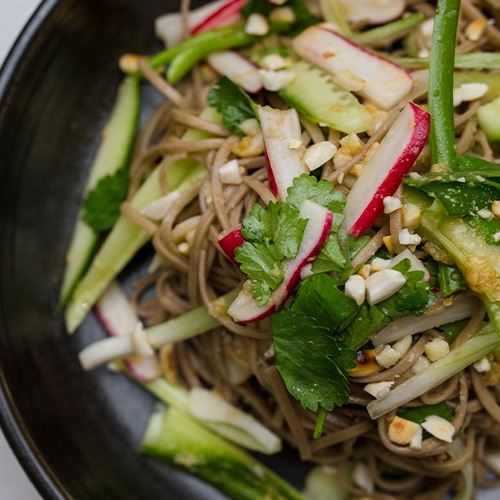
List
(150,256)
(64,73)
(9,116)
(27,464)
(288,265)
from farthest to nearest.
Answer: (150,256) → (64,73) → (9,116) → (27,464) → (288,265)

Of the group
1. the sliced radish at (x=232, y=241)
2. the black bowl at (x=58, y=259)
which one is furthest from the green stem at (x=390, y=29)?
the sliced radish at (x=232, y=241)

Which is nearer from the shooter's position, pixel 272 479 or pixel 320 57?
pixel 320 57

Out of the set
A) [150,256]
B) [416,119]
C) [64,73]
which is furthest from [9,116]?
[416,119]

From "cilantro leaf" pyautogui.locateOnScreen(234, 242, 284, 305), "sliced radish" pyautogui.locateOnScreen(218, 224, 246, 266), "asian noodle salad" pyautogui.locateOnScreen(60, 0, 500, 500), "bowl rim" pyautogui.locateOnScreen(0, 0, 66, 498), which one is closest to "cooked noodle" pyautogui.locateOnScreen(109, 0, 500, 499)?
"asian noodle salad" pyautogui.locateOnScreen(60, 0, 500, 500)

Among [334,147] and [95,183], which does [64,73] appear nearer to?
[95,183]

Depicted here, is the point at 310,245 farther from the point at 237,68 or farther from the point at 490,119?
the point at 237,68

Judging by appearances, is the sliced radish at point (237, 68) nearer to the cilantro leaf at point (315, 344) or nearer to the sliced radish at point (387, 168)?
the sliced radish at point (387, 168)

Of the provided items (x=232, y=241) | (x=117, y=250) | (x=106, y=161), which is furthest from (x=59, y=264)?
(x=232, y=241)
